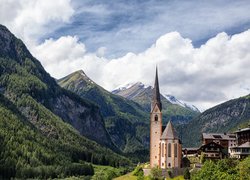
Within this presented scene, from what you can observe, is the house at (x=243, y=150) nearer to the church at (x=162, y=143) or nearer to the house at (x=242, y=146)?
the house at (x=242, y=146)

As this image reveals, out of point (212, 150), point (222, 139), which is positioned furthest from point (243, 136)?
point (222, 139)

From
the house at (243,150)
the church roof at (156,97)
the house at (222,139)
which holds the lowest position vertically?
the house at (243,150)

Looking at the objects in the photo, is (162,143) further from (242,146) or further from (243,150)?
(243,150)

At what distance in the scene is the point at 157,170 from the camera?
6220 inches

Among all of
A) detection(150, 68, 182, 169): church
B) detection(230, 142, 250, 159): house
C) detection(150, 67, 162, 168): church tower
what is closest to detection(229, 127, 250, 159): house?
detection(230, 142, 250, 159): house

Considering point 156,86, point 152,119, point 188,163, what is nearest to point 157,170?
point 188,163

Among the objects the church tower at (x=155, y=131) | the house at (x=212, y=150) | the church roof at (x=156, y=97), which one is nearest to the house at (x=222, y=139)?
the house at (x=212, y=150)

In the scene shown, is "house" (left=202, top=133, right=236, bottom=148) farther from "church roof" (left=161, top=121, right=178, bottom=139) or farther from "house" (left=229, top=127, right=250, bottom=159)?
"church roof" (left=161, top=121, right=178, bottom=139)

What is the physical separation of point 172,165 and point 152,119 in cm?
2313

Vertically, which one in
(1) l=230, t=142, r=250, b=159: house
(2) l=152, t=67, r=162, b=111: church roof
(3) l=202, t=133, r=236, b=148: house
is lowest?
(1) l=230, t=142, r=250, b=159: house

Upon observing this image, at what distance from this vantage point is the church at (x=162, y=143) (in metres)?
171

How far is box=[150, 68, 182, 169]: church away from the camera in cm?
17138

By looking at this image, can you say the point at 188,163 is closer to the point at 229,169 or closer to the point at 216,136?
the point at 216,136

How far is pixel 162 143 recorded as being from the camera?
175750 mm
